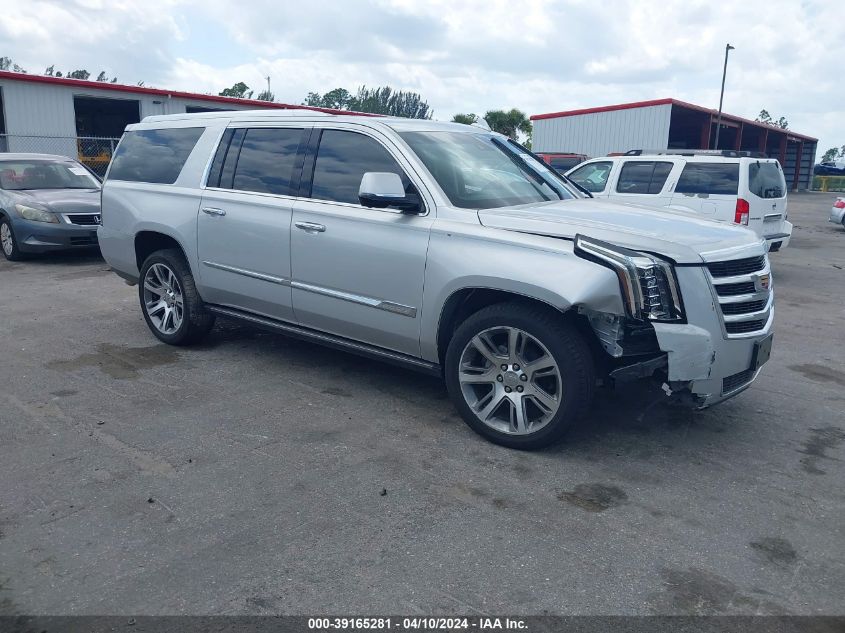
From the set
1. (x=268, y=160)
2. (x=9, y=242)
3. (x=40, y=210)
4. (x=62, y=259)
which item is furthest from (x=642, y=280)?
(x=9, y=242)

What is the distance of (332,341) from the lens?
5285 mm

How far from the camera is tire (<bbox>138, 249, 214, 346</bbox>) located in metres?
6.24

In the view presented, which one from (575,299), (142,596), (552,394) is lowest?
(142,596)

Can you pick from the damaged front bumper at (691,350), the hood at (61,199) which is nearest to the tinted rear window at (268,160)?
the damaged front bumper at (691,350)

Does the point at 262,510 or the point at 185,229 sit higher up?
the point at 185,229

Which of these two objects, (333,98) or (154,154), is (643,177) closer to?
(154,154)

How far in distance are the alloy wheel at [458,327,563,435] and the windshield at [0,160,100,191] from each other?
10.2 meters

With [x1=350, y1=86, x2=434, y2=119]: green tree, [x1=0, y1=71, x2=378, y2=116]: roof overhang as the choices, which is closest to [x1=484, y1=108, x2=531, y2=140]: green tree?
[x1=350, y1=86, x2=434, y2=119]: green tree

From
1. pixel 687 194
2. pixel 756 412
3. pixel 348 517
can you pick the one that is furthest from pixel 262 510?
pixel 687 194

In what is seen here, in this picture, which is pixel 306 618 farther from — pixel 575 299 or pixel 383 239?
pixel 383 239

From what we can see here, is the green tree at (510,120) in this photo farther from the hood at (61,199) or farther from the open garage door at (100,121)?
the hood at (61,199)

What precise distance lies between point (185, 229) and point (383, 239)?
6.93 feet

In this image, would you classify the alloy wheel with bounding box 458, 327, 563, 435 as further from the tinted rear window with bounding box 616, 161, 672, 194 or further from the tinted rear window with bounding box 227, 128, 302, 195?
the tinted rear window with bounding box 616, 161, 672, 194

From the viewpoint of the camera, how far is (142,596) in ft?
9.64
